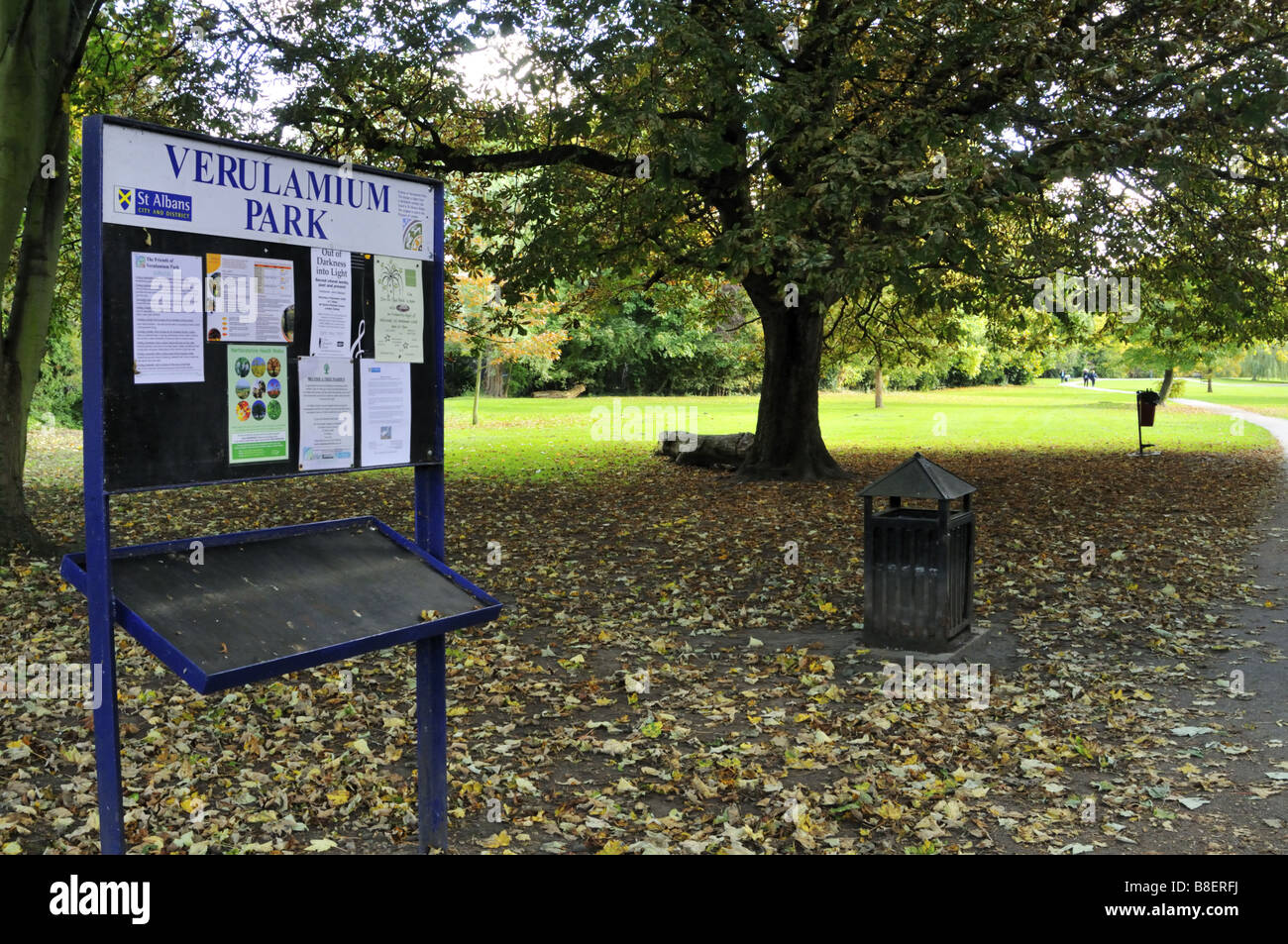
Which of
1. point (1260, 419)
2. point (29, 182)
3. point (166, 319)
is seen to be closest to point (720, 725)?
point (166, 319)

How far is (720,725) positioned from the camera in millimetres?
6027

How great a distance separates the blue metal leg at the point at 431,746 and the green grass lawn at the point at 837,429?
559 inches

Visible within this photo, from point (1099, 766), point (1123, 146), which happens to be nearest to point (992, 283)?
point (1123, 146)

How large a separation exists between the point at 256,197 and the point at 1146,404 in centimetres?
2277

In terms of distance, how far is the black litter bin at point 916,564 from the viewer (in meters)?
7.36

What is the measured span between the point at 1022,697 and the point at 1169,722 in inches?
32.5

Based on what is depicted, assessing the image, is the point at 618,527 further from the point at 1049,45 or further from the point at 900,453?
the point at 900,453

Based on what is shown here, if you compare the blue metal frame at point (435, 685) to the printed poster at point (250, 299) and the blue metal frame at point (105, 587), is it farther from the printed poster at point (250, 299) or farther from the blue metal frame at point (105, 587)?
the printed poster at point (250, 299)

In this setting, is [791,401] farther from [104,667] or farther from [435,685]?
[104,667]

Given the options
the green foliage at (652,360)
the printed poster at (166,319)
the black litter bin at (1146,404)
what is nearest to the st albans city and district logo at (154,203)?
the printed poster at (166,319)

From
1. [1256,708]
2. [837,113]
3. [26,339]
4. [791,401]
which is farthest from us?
[791,401]

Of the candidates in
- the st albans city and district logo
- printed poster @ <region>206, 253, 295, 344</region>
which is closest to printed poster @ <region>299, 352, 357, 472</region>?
printed poster @ <region>206, 253, 295, 344</region>

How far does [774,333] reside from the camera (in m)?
17.1

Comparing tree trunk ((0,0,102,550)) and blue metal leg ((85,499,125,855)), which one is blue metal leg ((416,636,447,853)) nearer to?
blue metal leg ((85,499,125,855))
